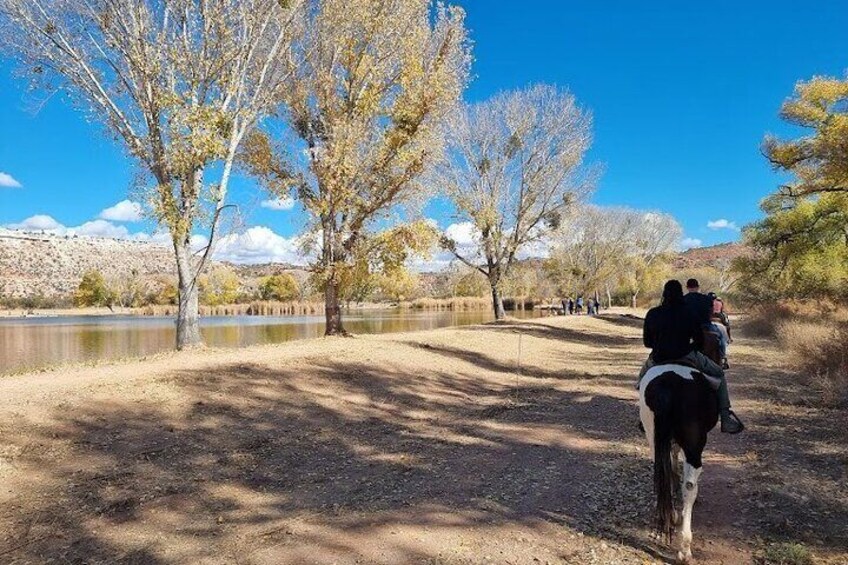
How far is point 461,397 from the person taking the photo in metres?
12.5

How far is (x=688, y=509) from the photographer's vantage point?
4.56 metres

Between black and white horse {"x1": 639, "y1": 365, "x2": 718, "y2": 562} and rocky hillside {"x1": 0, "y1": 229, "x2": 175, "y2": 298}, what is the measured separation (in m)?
122

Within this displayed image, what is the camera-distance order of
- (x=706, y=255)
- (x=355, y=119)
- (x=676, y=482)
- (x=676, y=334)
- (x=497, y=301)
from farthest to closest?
(x=706, y=255)
(x=497, y=301)
(x=355, y=119)
(x=676, y=482)
(x=676, y=334)

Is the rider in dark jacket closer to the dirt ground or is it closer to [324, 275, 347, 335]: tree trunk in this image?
the dirt ground

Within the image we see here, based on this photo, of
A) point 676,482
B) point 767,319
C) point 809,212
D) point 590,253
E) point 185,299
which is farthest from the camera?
point 590,253

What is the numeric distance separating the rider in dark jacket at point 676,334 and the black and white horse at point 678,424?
17 centimetres

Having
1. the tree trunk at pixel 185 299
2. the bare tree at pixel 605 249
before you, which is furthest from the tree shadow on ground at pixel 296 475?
the bare tree at pixel 605 249

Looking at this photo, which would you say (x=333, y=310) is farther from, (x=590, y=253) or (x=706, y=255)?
(x=706, y=255)

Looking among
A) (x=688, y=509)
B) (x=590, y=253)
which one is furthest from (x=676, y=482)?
(x=590, y=253)

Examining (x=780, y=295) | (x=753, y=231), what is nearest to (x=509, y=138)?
(x=753, y=231)

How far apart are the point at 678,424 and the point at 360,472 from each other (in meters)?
3.82

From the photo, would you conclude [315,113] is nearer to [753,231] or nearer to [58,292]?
[753,231]

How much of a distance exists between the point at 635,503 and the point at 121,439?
21.1 ft

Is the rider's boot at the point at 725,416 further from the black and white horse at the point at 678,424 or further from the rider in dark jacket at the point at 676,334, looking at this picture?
the black and white horse at the point at 678,424
